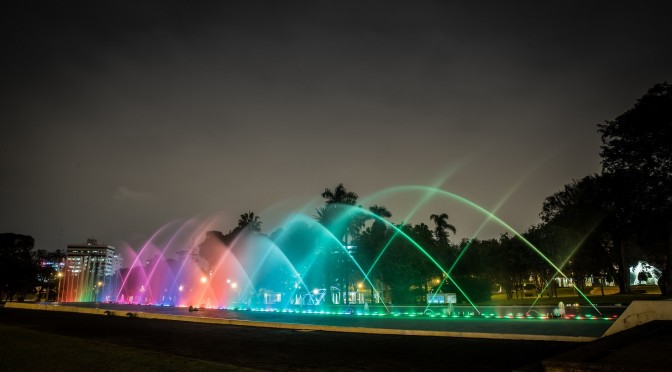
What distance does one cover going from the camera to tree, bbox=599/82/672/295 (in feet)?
124

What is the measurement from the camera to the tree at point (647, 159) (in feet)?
124

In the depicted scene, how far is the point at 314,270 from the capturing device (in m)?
61.6

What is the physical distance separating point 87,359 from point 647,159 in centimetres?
4584

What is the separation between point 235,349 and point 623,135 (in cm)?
4343

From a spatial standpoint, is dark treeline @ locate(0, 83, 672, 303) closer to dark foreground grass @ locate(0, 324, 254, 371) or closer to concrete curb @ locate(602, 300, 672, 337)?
concrete curb @ locate(602, 300, 672, 337)

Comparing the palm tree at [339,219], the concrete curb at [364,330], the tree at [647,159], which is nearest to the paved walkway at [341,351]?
the concrete curb at [364,330]

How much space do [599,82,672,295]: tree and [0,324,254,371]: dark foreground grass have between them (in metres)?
42.9

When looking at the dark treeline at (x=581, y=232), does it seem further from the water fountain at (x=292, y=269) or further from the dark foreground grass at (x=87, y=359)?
the dark foreground grass at (x=87, y=359)

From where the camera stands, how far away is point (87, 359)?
10742 millimetres

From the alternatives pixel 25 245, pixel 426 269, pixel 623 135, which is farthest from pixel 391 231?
pixel 25 245

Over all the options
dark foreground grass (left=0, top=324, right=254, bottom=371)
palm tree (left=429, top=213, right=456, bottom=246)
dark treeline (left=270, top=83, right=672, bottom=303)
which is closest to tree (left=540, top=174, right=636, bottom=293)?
dark treeline (left=270, top=83, right=672, bottom=303)

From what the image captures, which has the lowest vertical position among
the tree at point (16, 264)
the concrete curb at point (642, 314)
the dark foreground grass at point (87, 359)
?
the dark foreground grass at point (87, 359)

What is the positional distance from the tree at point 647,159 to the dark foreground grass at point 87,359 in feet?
141

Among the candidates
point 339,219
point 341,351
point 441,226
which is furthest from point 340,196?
point 341,351
